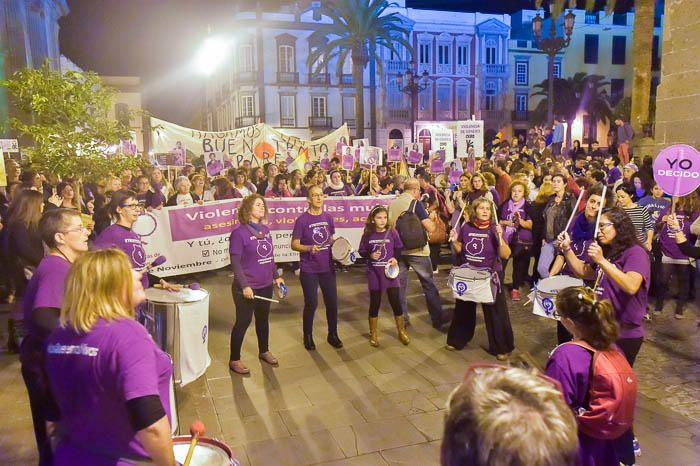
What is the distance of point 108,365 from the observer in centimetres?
228

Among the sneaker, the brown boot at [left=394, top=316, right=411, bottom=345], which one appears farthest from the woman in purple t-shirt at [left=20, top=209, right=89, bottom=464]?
the sneaker

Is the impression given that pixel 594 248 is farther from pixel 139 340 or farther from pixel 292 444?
pixel 139 340

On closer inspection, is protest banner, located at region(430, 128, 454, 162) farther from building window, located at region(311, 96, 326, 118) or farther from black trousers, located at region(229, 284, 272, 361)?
building window, located at region(311, 96, 326, 118)

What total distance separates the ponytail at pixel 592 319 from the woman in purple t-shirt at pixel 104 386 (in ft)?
6.79

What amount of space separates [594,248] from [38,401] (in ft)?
12.4

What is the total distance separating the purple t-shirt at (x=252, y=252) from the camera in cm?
615

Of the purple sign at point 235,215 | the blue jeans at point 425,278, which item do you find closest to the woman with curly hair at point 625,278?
the blue jeans at point 425,278

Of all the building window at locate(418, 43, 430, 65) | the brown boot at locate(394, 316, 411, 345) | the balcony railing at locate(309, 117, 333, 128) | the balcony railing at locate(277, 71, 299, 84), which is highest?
the building window at locate(418, 43, 430, 65)

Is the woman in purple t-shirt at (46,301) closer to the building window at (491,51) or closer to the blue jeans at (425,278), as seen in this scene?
the blue jeans at (425,278)

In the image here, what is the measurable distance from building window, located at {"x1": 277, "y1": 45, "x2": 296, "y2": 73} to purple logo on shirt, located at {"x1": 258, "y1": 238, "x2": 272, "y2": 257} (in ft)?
157

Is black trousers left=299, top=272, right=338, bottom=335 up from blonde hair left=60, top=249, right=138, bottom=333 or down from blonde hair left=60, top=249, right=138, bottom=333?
down

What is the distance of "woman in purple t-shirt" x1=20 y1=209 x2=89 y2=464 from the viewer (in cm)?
329

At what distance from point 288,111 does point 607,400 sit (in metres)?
51.1

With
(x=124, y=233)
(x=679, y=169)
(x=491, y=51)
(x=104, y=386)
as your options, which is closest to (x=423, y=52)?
(x=491, y=51)
